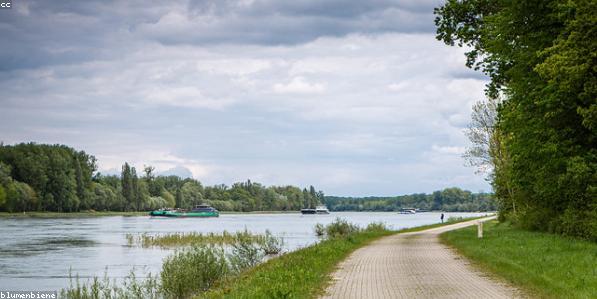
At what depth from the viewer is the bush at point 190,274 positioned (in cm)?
2344

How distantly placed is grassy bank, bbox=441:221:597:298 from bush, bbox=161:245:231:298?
30.4ft

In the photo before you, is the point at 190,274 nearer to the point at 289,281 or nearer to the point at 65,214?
the point at 289,281

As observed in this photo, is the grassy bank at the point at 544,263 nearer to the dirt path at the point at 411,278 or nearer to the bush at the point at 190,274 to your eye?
the dirt path at the point at 411,278

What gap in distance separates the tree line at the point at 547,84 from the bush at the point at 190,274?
1400cm

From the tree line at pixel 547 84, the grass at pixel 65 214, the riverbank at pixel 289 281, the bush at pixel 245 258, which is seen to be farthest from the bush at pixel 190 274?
the grass at pixel 65 214

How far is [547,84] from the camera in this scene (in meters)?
29.5

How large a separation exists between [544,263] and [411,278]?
5.05 meters

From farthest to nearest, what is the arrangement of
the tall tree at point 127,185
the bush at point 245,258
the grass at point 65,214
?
the tall tree at point 127,185 < the grass at point 65,214 < the bush at point 245,258

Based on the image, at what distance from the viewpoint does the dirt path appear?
17203 millimetres

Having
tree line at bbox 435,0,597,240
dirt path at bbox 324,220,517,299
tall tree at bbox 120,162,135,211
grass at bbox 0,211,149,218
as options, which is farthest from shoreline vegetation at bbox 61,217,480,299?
tall tree at bbox 120,162,135,211
